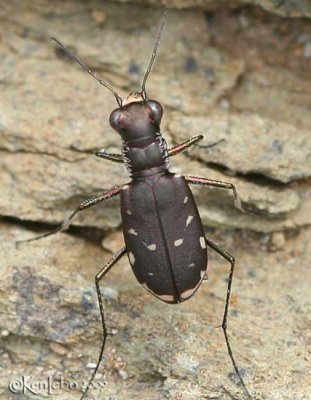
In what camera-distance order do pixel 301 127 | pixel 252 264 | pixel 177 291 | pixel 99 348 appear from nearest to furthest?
pixel 177 291, pixel 99 348, pixel 252 264, pixel 301 127

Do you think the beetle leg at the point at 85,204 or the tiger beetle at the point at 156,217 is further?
the beetle leg at the point at 85,204

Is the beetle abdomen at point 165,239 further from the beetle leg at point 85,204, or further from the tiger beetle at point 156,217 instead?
the beetle leg at point 85,204

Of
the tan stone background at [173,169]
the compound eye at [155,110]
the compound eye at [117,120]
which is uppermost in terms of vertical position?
the compound eye at [155,110]

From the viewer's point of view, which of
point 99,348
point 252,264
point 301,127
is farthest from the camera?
point 301,127

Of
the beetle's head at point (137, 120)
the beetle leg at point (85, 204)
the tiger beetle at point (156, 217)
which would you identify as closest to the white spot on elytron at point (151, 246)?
the tiger beetle at point (156, 217)

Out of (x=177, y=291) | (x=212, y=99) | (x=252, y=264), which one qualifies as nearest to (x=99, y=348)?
(x=177, y=291)

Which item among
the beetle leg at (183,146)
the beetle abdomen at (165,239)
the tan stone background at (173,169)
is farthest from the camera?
the beetle leg at (183,146)

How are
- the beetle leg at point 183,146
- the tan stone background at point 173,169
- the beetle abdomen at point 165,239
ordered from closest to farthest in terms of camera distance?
the beetle abdomen at point 165,239, the tan stone background at point 173,169, the beetle leg at point 183,146

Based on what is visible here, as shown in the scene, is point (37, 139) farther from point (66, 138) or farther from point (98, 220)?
point (98, 220)

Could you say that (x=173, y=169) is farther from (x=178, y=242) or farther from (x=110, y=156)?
(x=178, y=242)
